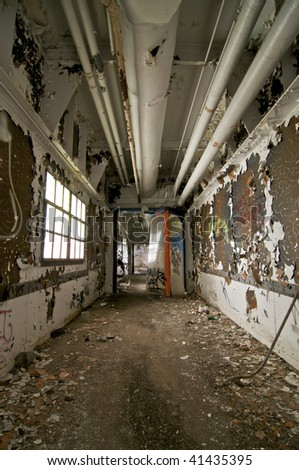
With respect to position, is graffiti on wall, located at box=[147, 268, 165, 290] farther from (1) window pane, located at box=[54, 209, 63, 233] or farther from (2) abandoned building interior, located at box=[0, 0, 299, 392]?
(1) window pane, located at box=[54, 209, 63, 233]

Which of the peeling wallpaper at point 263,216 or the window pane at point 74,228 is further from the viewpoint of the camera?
the window pane at point 74,228

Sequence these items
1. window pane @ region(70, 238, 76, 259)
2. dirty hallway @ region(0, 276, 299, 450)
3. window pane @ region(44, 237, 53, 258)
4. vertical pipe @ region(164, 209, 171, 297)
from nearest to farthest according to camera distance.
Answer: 1. dirty hallway @ region(0, 276, 299, 450)
2. window pane @ region(44, 237, 53, 258)
3. window pane @ region(70, 238, 76, 259)
4. vertical pipe @ region(164, 209, 171, 297)

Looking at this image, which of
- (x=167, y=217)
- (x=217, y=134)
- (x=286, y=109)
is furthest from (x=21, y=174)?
(x=167, y=217)

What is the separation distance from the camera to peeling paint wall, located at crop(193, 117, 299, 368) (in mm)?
2125

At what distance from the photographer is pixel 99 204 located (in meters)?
5.80

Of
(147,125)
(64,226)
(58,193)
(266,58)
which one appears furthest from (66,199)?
(266,58)

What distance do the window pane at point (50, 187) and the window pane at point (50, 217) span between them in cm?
12

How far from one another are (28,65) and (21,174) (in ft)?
3.81

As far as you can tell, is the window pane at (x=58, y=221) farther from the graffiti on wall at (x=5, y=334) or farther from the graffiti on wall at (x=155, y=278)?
the graffiti on wall at (x=155, y=278)

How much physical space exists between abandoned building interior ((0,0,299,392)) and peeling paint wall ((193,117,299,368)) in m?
0.02

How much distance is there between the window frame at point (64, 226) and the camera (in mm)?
2869

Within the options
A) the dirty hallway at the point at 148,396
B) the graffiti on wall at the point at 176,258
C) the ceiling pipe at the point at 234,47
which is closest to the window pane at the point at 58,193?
the dirty hallway at the point at 148,396

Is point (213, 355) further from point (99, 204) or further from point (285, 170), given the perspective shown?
point (99, 204)

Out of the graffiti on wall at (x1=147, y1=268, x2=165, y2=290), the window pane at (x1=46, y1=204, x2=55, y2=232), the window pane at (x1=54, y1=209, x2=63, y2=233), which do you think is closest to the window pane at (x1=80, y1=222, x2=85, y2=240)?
the window pane at (x1=54, y1=209, x2=63, y2=233)
